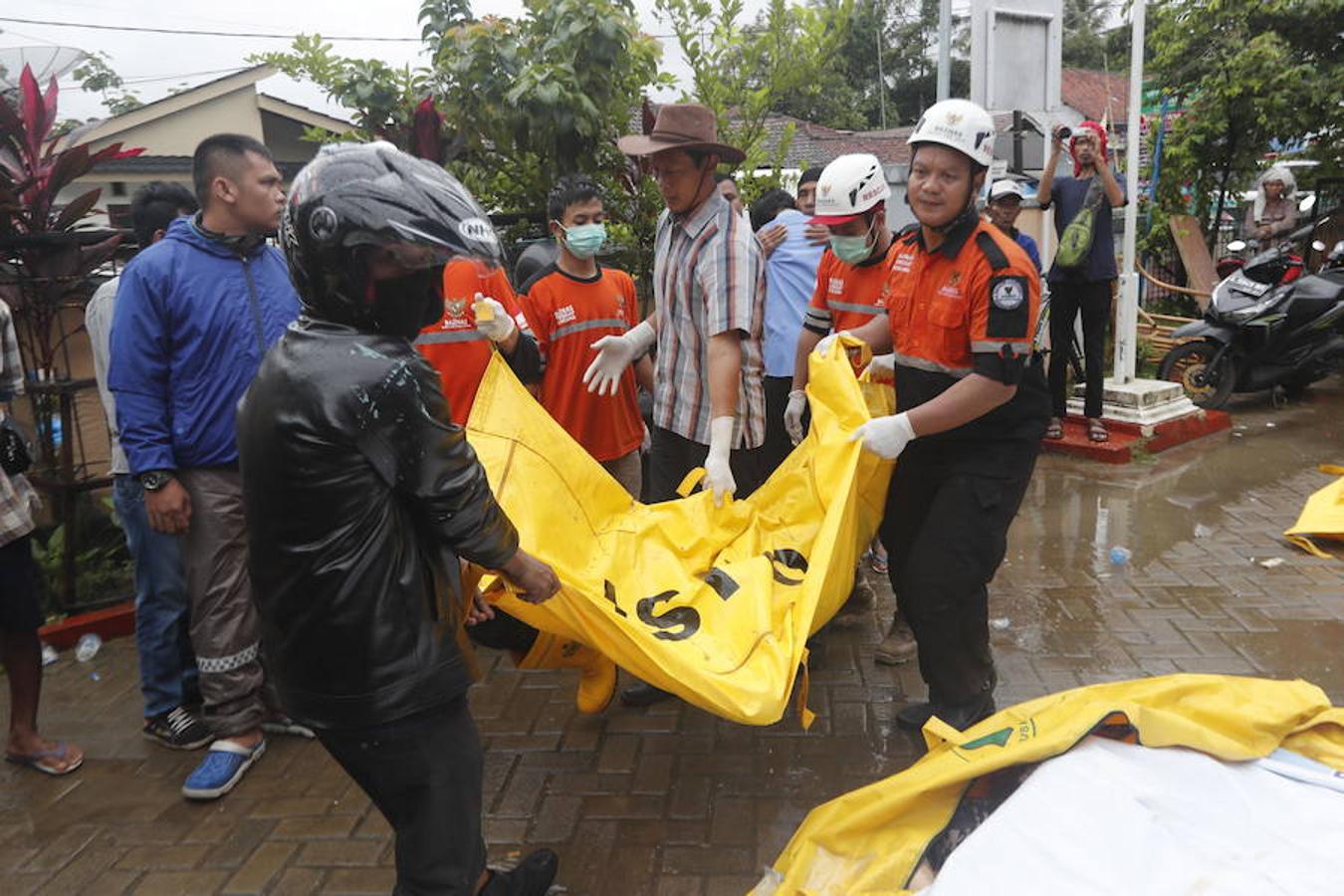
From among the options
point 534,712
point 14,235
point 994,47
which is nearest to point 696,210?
point 534,712

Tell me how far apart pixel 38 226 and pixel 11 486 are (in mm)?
1809

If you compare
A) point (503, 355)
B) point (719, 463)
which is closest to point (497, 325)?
point (503, 355)

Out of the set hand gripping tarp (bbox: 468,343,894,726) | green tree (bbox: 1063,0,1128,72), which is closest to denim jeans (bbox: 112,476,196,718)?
hand gripping tarp (bbox: 468,343,894,726)

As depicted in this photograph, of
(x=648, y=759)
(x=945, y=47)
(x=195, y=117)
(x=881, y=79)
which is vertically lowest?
(x=648, y=759)

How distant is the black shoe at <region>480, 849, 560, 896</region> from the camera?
2355 millimetres

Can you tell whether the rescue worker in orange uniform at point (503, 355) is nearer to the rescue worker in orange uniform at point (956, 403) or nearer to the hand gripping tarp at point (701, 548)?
the hand gripping tarp at point (701, 548)

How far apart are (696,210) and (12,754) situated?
3012 mm

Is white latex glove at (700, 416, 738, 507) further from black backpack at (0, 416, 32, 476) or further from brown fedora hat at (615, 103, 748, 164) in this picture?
black backpack at (0, 416, 32, 476)

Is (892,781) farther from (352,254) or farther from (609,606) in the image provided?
(352,254)

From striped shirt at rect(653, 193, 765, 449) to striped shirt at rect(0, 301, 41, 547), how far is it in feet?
7.02

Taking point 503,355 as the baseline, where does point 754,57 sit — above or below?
above

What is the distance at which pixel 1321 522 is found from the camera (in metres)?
4.97

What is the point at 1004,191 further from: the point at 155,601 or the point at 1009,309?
the point at 155,601

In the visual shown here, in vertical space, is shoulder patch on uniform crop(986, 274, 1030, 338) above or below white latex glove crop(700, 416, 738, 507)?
above
